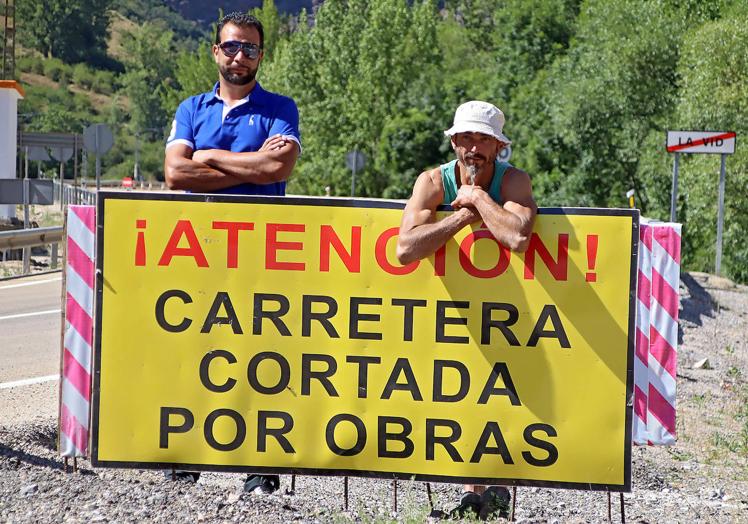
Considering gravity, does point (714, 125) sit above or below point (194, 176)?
above

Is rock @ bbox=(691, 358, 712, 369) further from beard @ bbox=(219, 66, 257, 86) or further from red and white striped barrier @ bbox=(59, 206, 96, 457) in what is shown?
red and white striped barrier @ bbox=(59, 206, 96, 457)

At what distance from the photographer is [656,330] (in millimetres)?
5570

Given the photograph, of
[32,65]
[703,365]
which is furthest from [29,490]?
[32,65]

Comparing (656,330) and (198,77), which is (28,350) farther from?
(198,77)

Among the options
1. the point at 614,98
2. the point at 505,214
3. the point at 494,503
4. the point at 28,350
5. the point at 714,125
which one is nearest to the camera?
the point at 505,214

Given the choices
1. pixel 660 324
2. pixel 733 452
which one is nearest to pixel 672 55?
pixel 733 452

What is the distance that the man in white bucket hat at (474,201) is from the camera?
17.2 ft

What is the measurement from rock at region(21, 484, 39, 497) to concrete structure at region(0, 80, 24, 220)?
1261 inches

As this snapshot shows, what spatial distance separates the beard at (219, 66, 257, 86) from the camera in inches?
233

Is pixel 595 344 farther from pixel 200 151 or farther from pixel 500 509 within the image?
pixel 200 151

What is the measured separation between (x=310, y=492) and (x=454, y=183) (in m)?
1.79

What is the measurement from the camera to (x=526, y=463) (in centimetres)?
532

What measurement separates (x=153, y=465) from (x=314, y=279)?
3.45ft

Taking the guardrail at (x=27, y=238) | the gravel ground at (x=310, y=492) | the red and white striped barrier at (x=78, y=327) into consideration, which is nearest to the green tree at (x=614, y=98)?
the guardrail at (x=27, y=238)
